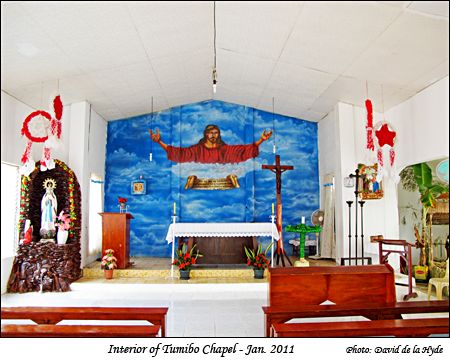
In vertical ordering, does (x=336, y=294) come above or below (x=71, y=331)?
above

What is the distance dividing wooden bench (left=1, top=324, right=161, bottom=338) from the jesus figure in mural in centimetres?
138

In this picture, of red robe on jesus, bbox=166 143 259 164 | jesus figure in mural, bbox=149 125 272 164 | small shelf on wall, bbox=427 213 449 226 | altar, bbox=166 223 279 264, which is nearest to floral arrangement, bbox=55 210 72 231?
jesus figure in mural, bbox=149 125 272 164

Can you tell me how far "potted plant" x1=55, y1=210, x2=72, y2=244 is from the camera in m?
1.99

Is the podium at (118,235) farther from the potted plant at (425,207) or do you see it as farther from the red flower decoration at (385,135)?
the potted plant at (425,207)

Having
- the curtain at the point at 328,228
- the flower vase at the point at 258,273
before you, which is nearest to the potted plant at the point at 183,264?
the flower vase at the point at 258,273

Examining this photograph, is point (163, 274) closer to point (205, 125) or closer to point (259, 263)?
point (205, 125)

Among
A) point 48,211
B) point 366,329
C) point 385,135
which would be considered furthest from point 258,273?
point 48,211

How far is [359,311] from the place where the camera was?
2365 millimetres

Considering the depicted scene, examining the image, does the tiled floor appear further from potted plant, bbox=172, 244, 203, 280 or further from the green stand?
the green stand

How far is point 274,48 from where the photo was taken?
6.22 feet

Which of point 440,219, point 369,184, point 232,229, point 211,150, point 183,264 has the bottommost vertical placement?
point 183,264

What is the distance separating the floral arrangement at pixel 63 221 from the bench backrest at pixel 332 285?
1472 millimetres

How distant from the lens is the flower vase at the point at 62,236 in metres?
2.04

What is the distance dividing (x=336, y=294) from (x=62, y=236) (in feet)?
6.49
